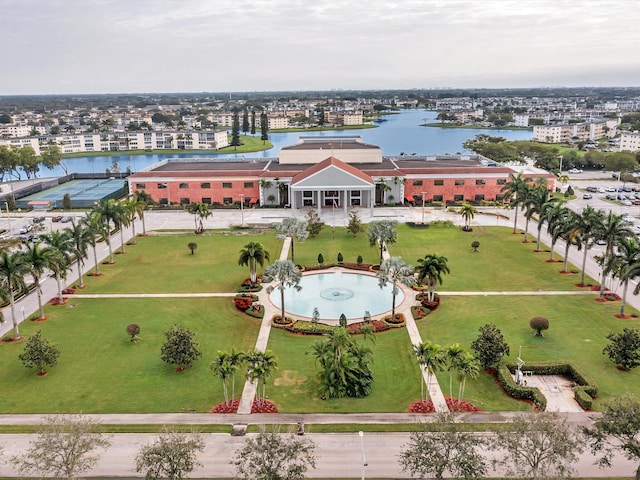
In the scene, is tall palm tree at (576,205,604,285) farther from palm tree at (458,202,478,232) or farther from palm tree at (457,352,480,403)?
palm tree at (457,352,480,403)

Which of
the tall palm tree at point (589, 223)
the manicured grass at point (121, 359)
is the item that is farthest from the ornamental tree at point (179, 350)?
the tall palm tree at point (589, 223)

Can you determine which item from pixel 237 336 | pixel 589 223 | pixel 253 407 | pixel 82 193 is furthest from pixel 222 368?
pixel 82 193

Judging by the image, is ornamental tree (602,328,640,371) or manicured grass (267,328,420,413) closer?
manicured grass (267,328,420,413)

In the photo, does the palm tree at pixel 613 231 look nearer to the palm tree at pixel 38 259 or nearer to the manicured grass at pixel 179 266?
the manicured grass at pixel 179 266

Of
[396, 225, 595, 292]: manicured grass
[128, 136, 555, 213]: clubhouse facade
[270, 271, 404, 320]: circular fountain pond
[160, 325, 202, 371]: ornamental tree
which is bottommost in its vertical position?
[270, 271, 404, 320]: circular fountain pond

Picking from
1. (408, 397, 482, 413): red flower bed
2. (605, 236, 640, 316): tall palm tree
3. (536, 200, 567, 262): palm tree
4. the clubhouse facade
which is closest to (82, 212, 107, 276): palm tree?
the clubhouse facade

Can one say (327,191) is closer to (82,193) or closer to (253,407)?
(82,193)
